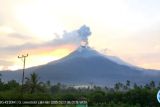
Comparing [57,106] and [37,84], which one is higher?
[37,84]

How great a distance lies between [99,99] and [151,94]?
10277 mm

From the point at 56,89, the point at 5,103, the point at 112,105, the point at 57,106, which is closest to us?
the point at 57,106

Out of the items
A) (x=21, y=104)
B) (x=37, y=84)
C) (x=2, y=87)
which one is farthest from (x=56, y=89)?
(x=21, y=104)

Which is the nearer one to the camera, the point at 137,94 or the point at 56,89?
the point at 137,94

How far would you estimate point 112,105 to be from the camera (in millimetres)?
72625

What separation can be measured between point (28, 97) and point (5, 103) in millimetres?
7782

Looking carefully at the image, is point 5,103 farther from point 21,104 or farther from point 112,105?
point 112,105

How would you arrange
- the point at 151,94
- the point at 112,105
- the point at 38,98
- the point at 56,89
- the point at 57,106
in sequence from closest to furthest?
the point at 57,106 < the point at 38,98 < the point at 112,105 < the point at 151,94 < the point at 56,89

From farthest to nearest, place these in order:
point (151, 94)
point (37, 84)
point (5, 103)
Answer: point (37, 84)
point (151, 94)
point (5, 103)

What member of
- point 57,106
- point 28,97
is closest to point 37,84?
point 28,97

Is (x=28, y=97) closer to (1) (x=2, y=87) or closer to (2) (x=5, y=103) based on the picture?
(2) (x=5, y=103)

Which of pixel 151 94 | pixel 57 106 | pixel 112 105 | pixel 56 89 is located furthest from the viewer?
pixel 56 89

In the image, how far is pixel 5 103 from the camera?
43719 millimetres

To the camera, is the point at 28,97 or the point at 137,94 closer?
the point at 28,97
